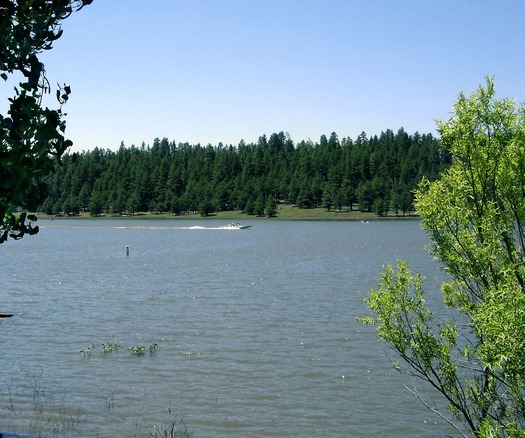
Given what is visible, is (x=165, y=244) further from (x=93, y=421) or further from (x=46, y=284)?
(x=93, y=421)

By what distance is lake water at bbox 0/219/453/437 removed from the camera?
846 inches

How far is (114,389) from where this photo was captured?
988 inches

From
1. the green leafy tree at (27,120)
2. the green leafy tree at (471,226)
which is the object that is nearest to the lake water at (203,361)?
the green leafy tree at (471,226)

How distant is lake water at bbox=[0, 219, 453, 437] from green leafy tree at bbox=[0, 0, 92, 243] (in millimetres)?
14924

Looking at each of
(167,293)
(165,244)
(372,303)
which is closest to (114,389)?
(372,303)

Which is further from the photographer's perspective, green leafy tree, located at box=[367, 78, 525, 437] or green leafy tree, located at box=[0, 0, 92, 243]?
green leafy tree, located at box=[367, 78, 525, 437]

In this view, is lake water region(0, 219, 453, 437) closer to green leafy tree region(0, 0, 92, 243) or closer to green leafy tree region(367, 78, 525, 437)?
green leafy tree region(367, 78, 525, 437)

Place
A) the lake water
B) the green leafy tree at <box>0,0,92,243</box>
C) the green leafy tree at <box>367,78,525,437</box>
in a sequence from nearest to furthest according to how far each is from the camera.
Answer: the green leafy tree at <box>0,0,92,243</box>, the green leafy tree at <box>367,78,525,437</box>, the lake water

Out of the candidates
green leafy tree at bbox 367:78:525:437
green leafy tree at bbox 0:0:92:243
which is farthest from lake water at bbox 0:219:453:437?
green leafy tree at bbox 0:0:92:243

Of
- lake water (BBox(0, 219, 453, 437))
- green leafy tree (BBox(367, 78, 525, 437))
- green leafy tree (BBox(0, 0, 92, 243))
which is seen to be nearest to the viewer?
green leafy tree (BBox(0, 0, 92, 243))

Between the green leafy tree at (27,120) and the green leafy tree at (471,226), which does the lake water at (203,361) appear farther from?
the green leafy tree at (27,120)

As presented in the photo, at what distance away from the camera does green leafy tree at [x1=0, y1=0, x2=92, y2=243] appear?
661 centimetres

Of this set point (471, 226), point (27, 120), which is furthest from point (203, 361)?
point (27, 120)

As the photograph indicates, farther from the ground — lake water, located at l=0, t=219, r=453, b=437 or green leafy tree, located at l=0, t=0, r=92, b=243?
green leafy tree, located at l=0, t=0, r=92, b=243
